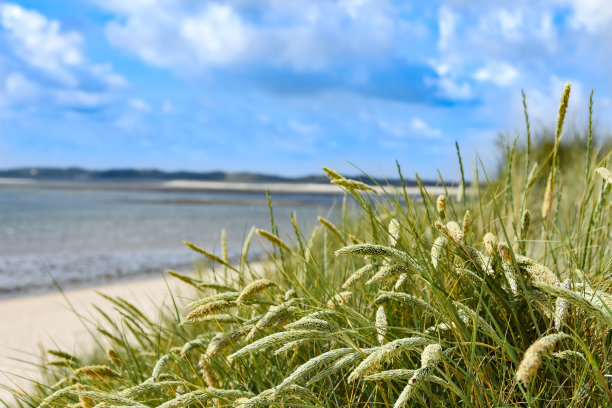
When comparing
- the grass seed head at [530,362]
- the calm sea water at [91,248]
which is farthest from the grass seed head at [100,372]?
the calm sea water at [91,248]

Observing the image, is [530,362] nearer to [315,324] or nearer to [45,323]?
[315,324]

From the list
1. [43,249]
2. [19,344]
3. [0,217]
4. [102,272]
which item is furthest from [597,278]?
[0,217]

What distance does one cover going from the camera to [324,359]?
3.71ft

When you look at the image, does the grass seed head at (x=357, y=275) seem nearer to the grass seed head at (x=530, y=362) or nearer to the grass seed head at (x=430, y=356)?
the grass seed head at (x=430, y=356)

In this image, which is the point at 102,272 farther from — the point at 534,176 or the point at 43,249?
the point at 534,176

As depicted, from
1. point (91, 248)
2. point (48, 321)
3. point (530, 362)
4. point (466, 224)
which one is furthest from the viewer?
point (91, 248)

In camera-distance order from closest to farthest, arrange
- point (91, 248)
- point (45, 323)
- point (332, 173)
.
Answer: point (332, 173) < point (45, 323) < point (91, 248)

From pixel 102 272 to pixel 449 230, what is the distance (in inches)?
404

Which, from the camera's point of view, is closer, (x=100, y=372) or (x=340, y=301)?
(x=340, y=301)

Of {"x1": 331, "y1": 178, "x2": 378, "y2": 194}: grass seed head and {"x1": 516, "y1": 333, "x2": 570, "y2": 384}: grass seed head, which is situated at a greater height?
{"x1": 331, "y1": 178, "x2": 378, "y2": 194}: grass seed head

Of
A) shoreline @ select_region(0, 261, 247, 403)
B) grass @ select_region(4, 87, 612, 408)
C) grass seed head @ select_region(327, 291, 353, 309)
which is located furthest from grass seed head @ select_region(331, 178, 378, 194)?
shoreline @ select_region(0, 261, 247, 403)

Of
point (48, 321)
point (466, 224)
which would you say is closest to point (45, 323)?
point (48, 321)

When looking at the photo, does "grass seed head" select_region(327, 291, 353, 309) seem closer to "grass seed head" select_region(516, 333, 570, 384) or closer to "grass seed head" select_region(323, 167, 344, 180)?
"grass seed head" select_region(323, 167, 344, 180)

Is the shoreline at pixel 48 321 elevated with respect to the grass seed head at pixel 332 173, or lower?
lower
